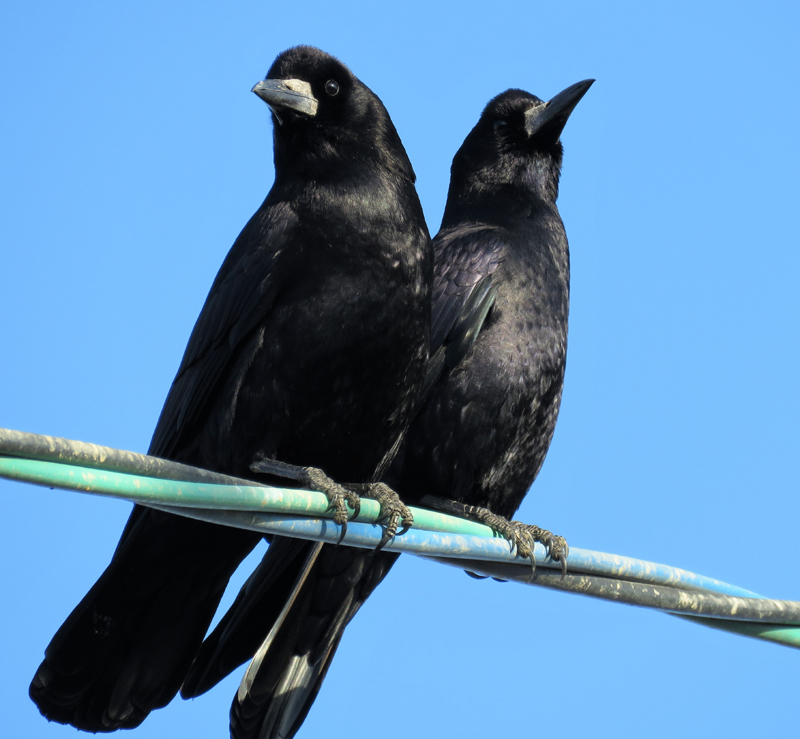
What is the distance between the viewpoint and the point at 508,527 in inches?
181

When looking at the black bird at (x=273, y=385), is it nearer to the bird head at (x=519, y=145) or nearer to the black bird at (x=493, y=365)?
the black bird at (x=493, y=365)

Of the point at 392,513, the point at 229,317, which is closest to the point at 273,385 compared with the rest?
the point at 229,317

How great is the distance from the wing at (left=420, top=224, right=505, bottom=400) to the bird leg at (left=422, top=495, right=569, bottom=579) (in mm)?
506

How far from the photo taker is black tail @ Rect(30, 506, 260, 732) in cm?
413

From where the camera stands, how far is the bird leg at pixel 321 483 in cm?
311

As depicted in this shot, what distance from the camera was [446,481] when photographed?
16.8 feet

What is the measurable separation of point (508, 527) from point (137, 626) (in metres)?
1.51

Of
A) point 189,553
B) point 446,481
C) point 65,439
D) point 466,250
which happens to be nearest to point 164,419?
point 189,553

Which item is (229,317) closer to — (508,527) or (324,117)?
(324,117)

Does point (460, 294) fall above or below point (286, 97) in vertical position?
below

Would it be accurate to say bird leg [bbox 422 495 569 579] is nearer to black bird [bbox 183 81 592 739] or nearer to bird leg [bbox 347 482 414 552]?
black bird [bbox 183 81 592 739]

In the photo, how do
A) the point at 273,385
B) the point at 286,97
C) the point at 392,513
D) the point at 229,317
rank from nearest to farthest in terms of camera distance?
the point at 392,513
the point at 273,385
the point at 229,317
the point at 286,97

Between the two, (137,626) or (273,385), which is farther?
(137,626)

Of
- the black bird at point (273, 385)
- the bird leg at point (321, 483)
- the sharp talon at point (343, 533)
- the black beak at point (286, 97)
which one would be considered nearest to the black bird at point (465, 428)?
the black bird at point (273, 385)
